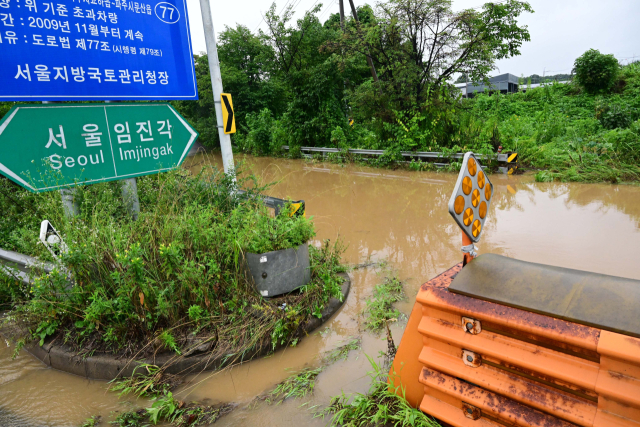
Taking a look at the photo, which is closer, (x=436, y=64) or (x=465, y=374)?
(x=465, y=374)

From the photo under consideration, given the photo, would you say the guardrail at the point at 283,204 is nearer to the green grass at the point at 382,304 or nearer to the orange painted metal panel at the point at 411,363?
the green grass at the point at 382,304

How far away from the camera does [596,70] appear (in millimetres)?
16703

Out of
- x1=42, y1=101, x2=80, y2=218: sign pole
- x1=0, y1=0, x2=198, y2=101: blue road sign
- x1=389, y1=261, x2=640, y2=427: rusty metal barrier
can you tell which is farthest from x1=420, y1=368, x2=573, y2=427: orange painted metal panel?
x1=0, y1=0, x2=198, y2=101: blue road sign

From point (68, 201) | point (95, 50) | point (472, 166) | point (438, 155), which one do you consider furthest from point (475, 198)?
point (438, 155)

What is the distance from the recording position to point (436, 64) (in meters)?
11.3

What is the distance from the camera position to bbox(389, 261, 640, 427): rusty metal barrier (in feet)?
4.61

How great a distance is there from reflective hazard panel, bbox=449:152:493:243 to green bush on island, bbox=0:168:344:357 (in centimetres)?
179

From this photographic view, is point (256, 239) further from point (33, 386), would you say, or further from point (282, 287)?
point (33, 386)

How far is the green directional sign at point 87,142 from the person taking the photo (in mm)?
3398

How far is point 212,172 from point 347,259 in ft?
6.94

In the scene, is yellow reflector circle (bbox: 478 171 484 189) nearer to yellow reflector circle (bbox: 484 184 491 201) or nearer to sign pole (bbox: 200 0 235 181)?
yellow reflector circle (bbox: 484 184 491 201)

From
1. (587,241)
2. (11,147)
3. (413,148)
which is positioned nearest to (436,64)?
(413,148)

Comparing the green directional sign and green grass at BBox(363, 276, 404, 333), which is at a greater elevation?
the green directional sign

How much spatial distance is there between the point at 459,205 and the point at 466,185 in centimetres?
14
